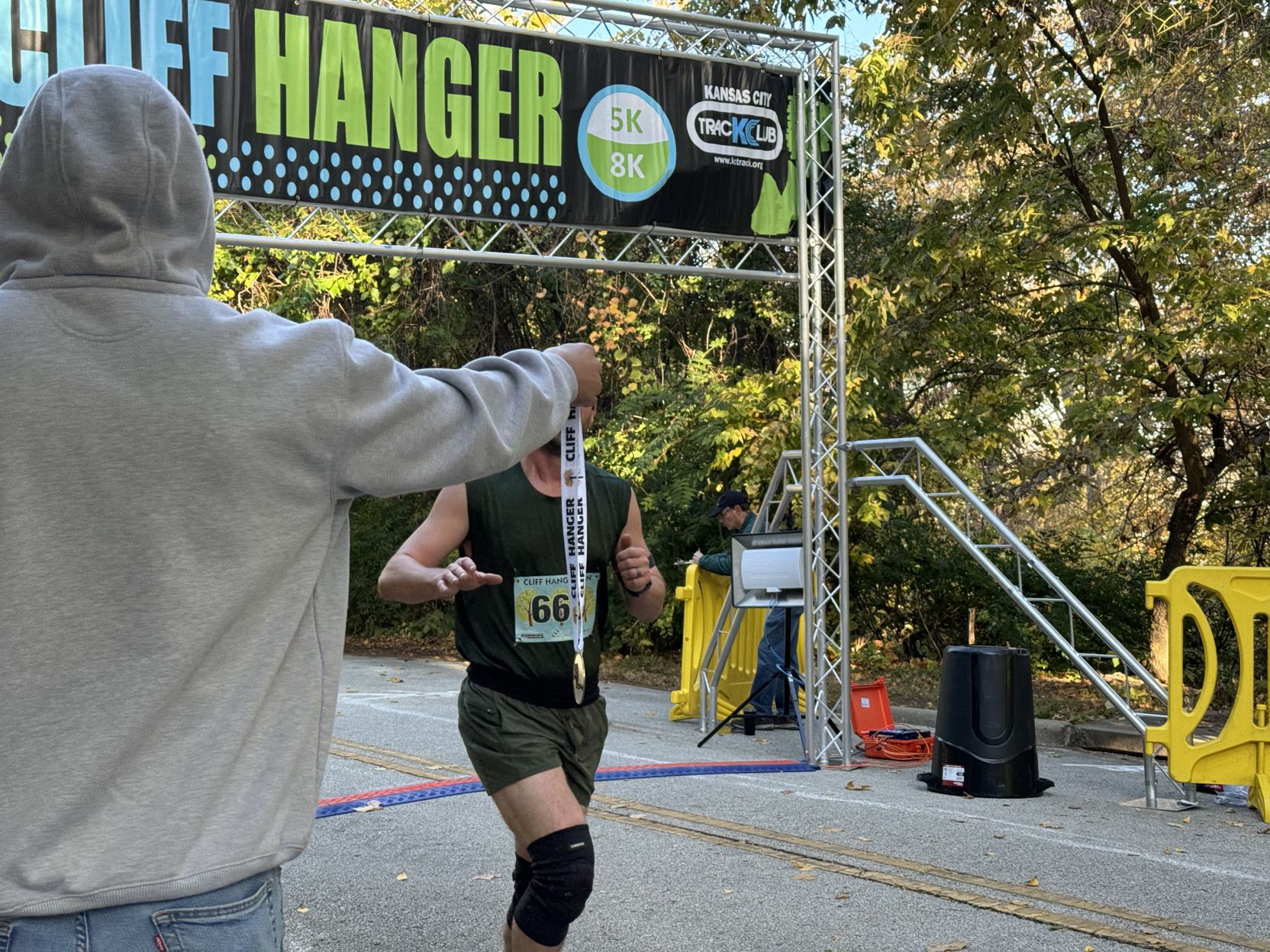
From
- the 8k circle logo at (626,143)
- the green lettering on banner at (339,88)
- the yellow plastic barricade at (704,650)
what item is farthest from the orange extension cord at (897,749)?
the green lettering on banner at (339,88)

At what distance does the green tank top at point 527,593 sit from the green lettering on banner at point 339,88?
5.30 m

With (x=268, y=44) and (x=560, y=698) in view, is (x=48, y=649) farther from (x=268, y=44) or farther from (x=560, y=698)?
(x=268, y=44)

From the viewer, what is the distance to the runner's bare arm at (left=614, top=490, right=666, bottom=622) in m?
4.41

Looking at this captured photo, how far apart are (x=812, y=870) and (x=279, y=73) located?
592 cm

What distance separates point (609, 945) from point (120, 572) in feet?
12.7

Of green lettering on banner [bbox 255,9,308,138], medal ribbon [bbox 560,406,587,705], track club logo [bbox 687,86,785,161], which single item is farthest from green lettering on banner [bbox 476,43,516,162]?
medal ribbon [bbox 560,406,587,705]

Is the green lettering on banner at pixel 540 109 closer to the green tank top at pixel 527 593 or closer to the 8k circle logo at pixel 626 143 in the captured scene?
the 8k circle logo at pixel 626 143

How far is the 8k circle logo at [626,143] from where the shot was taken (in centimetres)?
982

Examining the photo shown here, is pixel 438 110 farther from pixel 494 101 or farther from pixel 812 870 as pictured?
pixel 812 870

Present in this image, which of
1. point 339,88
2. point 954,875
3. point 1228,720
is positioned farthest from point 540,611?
point 339,88

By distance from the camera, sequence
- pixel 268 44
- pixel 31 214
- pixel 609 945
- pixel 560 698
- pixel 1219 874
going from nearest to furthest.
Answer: pixel 31 214
pixel 560 698
pixel 609 945
pixel 1219 874
pixel 268 44

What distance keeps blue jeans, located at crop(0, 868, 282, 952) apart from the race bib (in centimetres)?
244

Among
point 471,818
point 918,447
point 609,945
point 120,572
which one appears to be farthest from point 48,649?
point 918,447

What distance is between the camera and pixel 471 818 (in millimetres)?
7602
